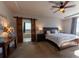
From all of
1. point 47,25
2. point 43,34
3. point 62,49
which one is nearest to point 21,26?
point 43,34

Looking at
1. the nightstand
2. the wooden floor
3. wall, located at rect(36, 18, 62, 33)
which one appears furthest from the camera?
wall, located at rect(36, 18, 62, 33)

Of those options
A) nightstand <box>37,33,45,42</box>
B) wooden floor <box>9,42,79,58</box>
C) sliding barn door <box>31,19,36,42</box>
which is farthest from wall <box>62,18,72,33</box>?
wooden floor <box>9,42,79,58</box>

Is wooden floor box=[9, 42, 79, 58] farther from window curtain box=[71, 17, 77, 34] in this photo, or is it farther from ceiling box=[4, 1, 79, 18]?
window curtain box=[71, 17, 77, 34]

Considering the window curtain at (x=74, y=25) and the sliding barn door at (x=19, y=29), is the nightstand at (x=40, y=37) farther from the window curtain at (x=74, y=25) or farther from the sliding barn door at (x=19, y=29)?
the window curtain at (x=74, y=25)

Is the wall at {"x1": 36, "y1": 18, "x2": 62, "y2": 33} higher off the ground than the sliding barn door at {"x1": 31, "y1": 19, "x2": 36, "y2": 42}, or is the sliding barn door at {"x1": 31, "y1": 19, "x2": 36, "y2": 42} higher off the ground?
the wall at {"x1": 36, "y1": 18, "x2": 62, "y2": 33}

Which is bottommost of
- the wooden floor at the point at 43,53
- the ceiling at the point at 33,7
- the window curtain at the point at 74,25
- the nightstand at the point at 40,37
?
the wooden floor at the point at 43,53

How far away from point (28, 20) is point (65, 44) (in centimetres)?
374

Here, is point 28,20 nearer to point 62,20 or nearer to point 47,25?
point 47,25

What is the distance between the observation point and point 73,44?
5.20m

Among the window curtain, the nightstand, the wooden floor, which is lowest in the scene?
the wooden floor

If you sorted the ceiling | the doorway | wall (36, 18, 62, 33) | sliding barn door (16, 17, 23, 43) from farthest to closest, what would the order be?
wall (36, 18, 62, 33) < the doorway < sliding barn door (16, 17, 23, 43) < the ceiling

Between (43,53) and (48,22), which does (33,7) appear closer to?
(43,53)

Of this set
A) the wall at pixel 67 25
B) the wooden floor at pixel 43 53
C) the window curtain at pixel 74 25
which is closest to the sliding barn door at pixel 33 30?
the wooden floor at pixel 43 53

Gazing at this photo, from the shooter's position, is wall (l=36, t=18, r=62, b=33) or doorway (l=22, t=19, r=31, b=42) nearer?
doorway (l=22, t=19, r=31, b=42)
